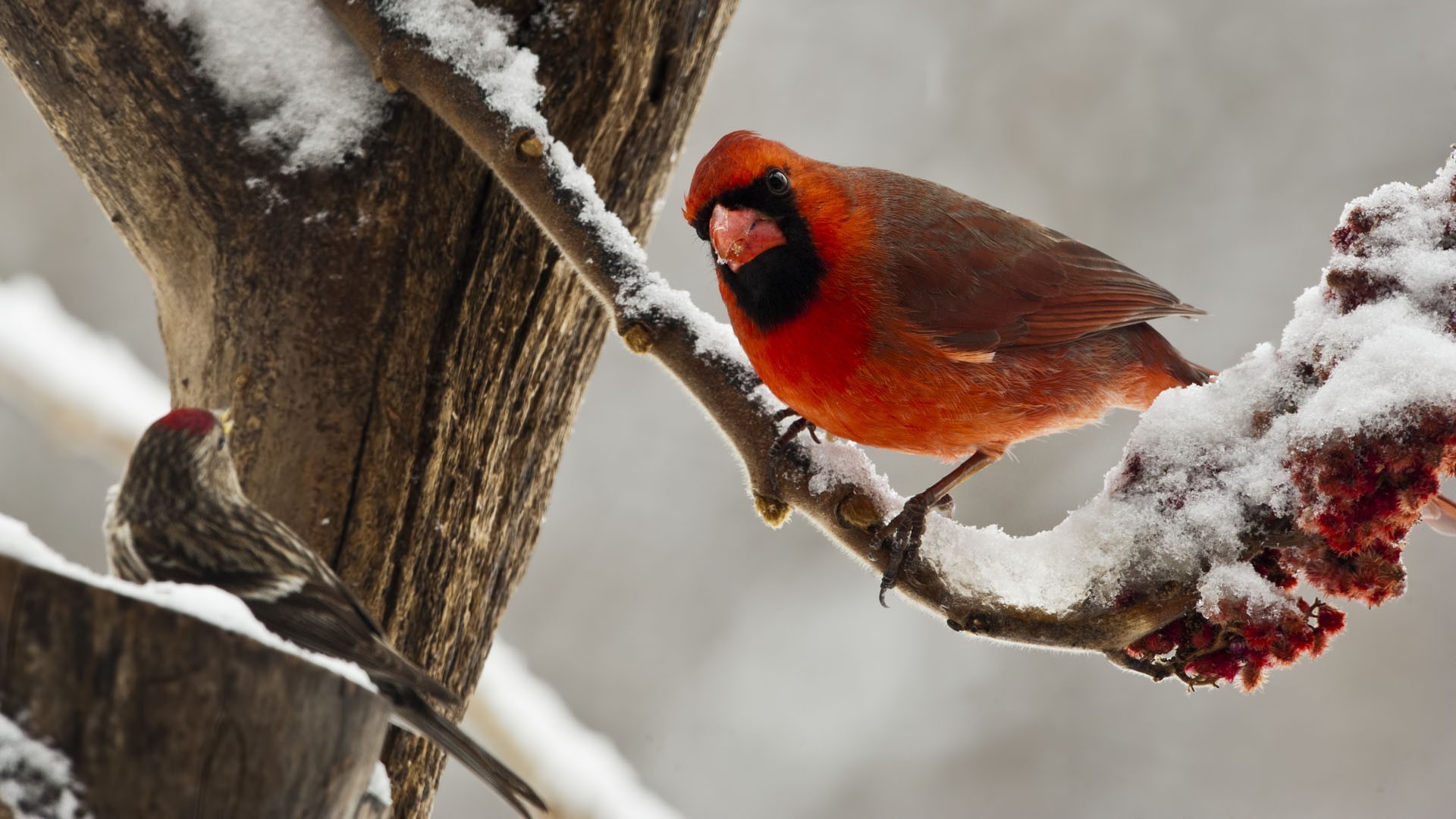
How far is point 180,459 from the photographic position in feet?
6.31

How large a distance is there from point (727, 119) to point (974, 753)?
3.34 m

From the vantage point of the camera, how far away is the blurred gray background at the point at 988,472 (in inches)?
205

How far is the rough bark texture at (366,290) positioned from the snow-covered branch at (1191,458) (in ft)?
0.73

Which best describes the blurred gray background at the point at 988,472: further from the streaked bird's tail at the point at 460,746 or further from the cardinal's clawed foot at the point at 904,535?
the streaked bird's tail at the point at 460,746

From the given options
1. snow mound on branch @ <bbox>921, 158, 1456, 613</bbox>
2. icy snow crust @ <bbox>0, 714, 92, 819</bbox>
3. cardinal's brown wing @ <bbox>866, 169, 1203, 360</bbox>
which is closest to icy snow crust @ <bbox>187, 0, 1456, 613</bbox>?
snow mound on branch @ <bbox>921, 158, 1456, 613</bbox>

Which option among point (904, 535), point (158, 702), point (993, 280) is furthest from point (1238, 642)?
point (158, 702)

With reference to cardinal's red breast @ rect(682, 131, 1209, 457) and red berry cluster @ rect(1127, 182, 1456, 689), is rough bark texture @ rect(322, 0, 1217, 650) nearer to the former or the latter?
cardinal's red breast @ rect(682, 131, 1209, 457)

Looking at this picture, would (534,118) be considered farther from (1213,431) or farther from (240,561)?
(1213,431)

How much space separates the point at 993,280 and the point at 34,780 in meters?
2.08

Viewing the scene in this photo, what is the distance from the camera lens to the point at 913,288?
245 cm

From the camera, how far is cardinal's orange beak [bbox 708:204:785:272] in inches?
88.7

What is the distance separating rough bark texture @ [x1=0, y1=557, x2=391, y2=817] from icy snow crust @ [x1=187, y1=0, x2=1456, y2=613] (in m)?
1.13

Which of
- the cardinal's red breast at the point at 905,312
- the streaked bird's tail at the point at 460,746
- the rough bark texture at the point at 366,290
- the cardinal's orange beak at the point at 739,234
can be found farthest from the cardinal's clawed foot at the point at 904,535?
the rough bark texture at the point at 366,290

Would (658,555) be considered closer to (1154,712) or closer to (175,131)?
(1154,712)
